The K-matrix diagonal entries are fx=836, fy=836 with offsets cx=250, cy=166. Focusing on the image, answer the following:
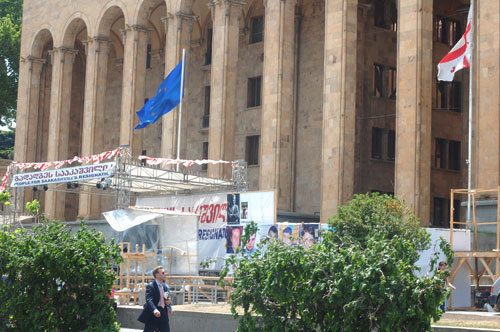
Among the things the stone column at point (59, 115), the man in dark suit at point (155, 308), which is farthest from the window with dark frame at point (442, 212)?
the man in dark suit at point (155, 308)

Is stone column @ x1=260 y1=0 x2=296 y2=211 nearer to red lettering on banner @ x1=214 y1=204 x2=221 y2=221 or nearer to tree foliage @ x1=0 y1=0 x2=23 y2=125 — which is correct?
red lettering on banner @ x1=214 y1=204 x2=221 y2=221

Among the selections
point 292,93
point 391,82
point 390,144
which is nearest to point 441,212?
point 390,144

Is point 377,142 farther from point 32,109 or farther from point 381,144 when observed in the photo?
point 32,109

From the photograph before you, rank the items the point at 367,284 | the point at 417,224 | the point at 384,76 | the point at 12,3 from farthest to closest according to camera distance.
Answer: the point at 12,3, the point at 384,76, the point at 417,224, the point at 367,284

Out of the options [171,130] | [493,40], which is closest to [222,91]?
[171,130]

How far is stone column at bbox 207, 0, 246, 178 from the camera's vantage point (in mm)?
36594

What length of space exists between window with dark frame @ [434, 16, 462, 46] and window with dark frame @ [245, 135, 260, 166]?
34.6 feet

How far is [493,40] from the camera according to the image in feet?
87.3

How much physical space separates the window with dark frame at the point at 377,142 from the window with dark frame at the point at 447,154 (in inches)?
103

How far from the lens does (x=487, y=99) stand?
2653cm

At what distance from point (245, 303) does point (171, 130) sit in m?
27.6

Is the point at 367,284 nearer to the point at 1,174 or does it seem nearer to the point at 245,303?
the point at 245,303

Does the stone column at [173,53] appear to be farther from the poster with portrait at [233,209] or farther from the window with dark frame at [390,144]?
the poster with portrait at [233,209]

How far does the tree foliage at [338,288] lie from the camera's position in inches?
424
